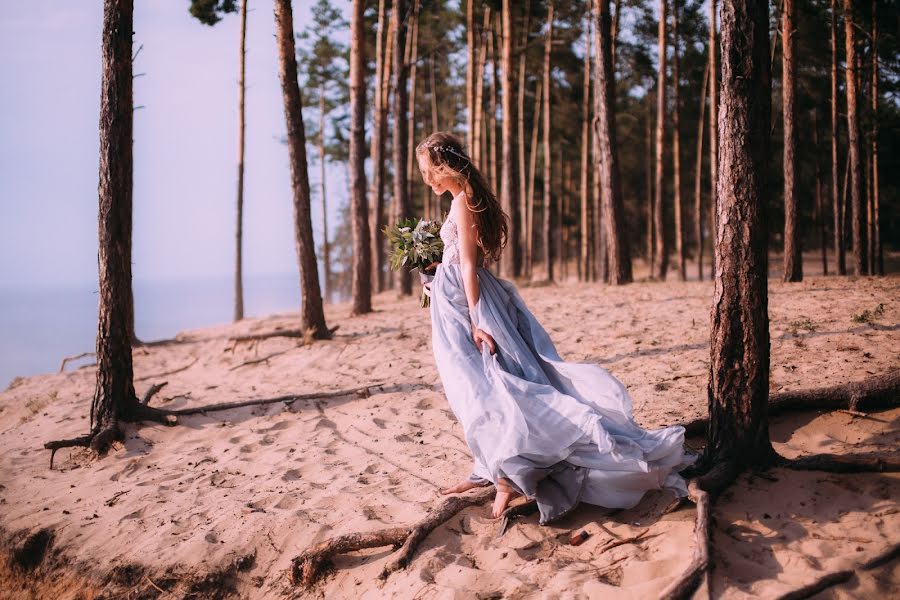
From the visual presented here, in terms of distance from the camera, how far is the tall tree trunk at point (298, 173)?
9.67m

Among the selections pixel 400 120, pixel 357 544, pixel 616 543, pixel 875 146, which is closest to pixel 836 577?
pixel 616 543

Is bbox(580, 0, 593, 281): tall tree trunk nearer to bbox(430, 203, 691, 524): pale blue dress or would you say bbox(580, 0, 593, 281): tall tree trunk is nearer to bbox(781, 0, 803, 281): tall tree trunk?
bbox(781, 0, 803, 281): tall tree trunk

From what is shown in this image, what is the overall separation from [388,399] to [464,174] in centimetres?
348

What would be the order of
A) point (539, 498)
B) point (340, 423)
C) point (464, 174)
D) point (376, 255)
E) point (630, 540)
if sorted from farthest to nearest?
point (376, 255) → point (340, 423) → point (464, 174) → point (539, 498) → point (630, 540)

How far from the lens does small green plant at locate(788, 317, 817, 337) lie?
22.6 ft

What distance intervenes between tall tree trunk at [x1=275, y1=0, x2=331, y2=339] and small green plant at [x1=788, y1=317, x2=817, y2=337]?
21.9ft

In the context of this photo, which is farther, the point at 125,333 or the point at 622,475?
the point at 125,333

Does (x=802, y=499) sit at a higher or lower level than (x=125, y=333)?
A: lower

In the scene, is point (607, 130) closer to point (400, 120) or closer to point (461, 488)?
point (400, 120)

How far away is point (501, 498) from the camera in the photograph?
3904 mm

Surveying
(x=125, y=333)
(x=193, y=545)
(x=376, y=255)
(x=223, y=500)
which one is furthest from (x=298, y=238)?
(x=376, y=255)

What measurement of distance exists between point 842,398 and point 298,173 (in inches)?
318

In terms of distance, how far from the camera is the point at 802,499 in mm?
3545

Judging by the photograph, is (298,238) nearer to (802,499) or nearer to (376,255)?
(802,499)
